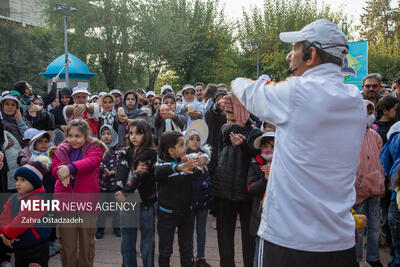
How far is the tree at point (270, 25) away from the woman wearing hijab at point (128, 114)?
72.6 feet

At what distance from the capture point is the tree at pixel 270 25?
2886cm

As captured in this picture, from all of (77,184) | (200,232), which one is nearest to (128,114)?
(77,184)

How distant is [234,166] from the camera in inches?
155

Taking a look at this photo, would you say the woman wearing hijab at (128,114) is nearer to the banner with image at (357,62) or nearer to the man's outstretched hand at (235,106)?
the man's outstretched hand at (235,106)

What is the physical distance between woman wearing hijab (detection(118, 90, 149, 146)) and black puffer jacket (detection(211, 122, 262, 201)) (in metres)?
2.31

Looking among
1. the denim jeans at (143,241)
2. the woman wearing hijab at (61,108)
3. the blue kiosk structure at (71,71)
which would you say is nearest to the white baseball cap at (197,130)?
the denim jeans at (143,241)

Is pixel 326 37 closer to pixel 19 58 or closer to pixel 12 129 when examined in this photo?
pixel 12 129

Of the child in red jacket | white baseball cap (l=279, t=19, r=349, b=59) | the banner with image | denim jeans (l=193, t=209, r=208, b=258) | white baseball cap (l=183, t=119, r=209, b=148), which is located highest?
the banner with image

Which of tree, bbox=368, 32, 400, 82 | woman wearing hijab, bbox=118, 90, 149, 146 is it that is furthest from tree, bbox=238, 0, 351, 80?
woman wearing hijab, bbox=118, 90, 149, 146

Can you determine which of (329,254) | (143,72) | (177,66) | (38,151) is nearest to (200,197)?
(38,151)

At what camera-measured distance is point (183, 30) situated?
2484 cm

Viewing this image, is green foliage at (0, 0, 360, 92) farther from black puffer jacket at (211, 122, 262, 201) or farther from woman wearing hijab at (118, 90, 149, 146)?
black puffer jacket at (211, 122, 262, 201)

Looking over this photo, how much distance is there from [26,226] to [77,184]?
2.26 feet

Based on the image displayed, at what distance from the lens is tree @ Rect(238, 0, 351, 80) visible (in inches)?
1136
